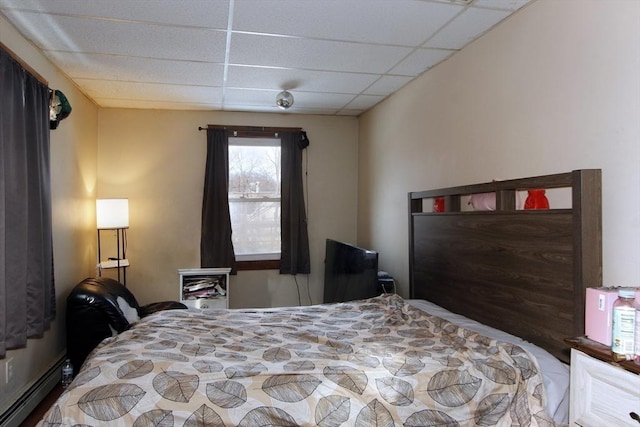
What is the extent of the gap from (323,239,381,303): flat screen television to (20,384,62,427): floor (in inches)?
88.7

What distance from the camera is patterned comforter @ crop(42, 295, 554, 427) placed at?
1628 mm

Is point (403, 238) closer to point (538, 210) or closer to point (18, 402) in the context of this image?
point (538, 210)

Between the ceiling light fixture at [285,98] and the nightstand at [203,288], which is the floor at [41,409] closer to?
the nightstand at [203,288]

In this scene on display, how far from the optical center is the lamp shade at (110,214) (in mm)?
3959

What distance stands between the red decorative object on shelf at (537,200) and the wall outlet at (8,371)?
302 centimetres

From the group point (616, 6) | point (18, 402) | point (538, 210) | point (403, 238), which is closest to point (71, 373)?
point (18, 402)

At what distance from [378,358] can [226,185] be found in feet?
9.85

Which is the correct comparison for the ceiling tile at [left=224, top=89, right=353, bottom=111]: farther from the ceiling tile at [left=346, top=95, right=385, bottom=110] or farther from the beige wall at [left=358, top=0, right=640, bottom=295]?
the beige wall at [left=358, top=0, right=640, bottom=295]

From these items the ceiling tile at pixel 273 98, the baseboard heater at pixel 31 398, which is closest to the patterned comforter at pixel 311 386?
the baseboard heater at pixel 31 398

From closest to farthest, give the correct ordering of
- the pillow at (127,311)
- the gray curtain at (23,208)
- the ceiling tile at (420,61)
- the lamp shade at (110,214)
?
the gray curtain at (23,208) < the ceiling tile at (420,61) < the pillow at (127,311) < the lamp shade at (110,214)

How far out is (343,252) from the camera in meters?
3.73

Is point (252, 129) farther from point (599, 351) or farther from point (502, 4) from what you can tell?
point (599, 351)

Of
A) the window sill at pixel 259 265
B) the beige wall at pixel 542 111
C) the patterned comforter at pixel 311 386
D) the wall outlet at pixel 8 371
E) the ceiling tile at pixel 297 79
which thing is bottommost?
the wall outlet at pixel 8 371

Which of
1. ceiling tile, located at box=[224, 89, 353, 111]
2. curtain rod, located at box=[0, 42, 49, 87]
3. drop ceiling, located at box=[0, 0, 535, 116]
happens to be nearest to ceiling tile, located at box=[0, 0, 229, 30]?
drop ceiling, located at box=[0, 0, 535, 116]
